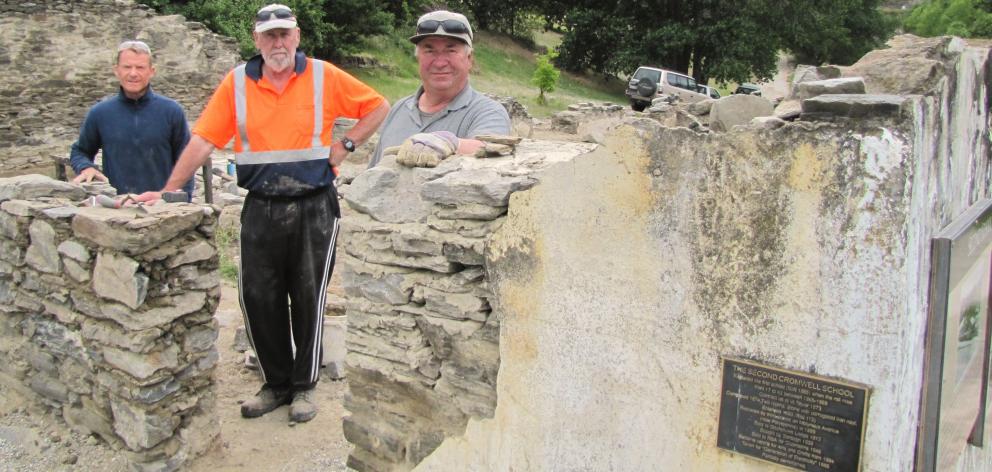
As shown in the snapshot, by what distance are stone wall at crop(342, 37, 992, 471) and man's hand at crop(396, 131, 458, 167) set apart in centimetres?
6

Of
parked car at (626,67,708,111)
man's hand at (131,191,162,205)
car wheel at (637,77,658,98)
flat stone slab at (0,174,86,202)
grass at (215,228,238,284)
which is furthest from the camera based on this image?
car wheel at (637,77,658,98)

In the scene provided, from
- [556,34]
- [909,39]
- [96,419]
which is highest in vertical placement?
[556,34]

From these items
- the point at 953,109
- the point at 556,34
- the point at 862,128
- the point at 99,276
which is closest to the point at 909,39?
the point at 953,109

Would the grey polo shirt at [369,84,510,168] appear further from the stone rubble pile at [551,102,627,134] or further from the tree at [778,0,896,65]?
the tree at [778,0,896,65]

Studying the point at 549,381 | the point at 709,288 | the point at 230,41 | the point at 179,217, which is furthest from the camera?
the point at 230,41

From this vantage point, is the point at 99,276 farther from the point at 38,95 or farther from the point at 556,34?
the point at 556,34

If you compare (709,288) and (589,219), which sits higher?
(589,219)

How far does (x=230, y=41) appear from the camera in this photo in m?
16.2

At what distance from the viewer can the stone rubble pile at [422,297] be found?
2943mm

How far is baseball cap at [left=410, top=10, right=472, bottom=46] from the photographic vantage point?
11.5 ft

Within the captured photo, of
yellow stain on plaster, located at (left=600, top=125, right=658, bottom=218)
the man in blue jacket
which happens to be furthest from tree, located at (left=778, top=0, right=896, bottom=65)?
yellow stain on plaster, located at (left=600, top=125, right=658, bottom=218)

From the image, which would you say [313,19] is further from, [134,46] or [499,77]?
[134,46]

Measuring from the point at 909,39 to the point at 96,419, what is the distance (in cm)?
413

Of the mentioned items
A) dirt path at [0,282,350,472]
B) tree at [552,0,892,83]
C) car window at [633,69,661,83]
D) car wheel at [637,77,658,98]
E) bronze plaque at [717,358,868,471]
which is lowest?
dirt path at [0,282,350,472]
